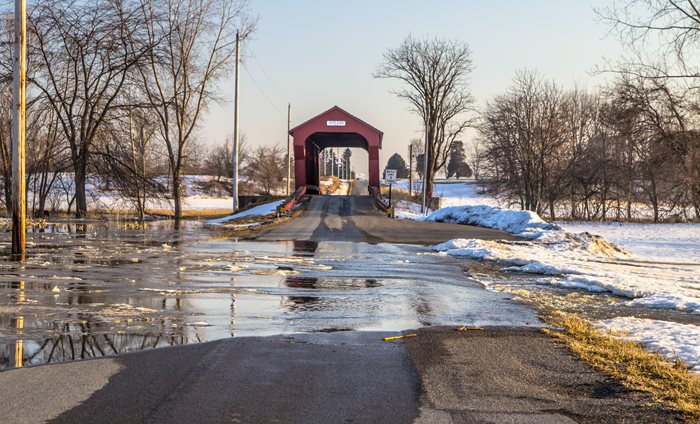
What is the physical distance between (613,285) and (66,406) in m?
10.4

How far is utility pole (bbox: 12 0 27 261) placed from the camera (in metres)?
15.3

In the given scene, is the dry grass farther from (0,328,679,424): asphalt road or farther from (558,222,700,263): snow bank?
(558,222,700,263): snow bank

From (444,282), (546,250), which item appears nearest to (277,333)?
(444,282)

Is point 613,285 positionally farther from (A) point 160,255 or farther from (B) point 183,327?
(A) point 160,255

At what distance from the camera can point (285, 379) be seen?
5957mm

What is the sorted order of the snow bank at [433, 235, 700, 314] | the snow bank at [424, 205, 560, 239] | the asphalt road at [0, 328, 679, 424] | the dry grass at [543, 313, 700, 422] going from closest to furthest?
the asphalt road at [0, 328, 679, 424] < the dry grass at [543, 313, 700, 422] < the snow bank at [433, 235, 700, 314] < the snow bank at [424, 205, 560, 239]

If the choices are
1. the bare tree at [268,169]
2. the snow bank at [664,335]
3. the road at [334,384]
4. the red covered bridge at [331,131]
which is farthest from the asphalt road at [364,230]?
the bare tree at [268,169]

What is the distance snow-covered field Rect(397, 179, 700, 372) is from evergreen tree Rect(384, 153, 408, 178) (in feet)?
466

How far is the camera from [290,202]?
39.2 meters

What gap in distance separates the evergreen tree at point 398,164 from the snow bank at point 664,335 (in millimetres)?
169836

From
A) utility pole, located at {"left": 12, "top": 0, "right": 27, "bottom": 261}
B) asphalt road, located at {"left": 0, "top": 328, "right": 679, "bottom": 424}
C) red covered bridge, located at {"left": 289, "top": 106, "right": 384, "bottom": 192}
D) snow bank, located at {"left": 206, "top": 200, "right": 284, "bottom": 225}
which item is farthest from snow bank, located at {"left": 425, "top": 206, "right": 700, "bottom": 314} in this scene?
red covered bridge, located at {"left": 289, "top": 106, "right": 384, "bottom": 192}

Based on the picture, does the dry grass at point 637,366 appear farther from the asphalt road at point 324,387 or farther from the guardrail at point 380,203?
the guardrail at point 380,203

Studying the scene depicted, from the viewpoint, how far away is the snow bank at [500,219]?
27.6 meters

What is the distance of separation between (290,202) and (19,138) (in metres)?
24.1
